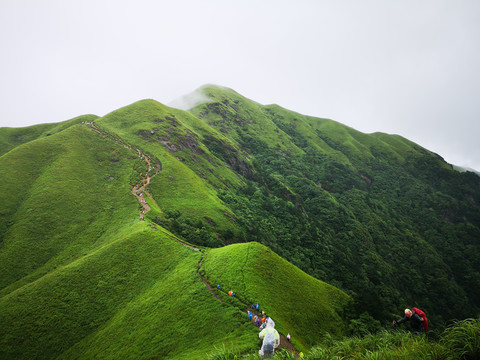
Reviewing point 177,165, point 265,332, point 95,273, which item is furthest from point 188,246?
point 177,165

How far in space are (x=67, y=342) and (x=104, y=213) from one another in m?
26.7

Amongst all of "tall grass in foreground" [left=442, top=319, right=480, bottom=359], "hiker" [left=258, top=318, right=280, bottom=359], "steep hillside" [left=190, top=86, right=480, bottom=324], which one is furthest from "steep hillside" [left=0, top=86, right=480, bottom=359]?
"tall grass in foreground" [left=442, top=319, right=480, bottom=359]

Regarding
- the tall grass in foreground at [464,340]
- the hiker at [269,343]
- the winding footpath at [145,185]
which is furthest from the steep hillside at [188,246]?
the tall grass in foreground at [464,340]

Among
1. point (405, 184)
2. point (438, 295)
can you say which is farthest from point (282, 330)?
point (405, 184)

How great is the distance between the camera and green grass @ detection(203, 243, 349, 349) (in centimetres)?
2423

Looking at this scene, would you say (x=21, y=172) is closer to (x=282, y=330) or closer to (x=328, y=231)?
(x=282, y=330)

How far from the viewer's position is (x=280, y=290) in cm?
2770

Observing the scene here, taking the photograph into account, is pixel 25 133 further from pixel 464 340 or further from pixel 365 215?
pixel 365 215

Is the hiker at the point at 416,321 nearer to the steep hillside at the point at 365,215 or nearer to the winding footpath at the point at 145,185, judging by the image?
the winding footpath at the point at 145,185

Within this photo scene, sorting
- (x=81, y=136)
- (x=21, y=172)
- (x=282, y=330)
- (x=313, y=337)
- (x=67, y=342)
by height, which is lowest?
(x=67, y=342)

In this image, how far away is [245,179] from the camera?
347 ft

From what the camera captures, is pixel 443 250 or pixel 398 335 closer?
pixel 398 335

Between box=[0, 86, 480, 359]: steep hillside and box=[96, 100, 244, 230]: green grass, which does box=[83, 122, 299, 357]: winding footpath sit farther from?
box=[96, 100, 244, 230]: green grass

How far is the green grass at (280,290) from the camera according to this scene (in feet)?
79.5
